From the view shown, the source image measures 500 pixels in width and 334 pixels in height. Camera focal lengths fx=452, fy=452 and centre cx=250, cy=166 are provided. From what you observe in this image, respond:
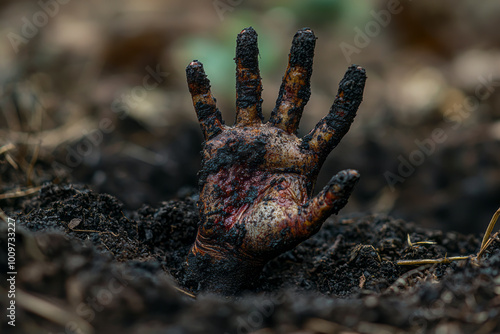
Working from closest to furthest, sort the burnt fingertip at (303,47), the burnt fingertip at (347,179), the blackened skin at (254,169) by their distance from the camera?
the burnt fingertip at (347,179)
the blackened skin at (254,169)
the burnt fingertip at (303,47)

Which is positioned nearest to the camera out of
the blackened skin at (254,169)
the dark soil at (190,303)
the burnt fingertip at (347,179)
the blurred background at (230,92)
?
the dark soil at (190,303)

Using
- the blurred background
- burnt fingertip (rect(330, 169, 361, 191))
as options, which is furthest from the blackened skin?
the blurred background

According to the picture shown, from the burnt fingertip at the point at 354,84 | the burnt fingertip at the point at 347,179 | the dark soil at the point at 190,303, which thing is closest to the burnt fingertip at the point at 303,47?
the burnt fingertip at the point at 354,84

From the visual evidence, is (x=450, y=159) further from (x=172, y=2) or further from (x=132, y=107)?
(x=172, y=2)

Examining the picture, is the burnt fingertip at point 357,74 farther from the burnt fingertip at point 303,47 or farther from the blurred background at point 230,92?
the blurred background at point 230,92

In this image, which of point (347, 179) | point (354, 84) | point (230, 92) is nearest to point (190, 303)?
point (347, 179)

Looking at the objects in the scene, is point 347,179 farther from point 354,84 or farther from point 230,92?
point 230,92
